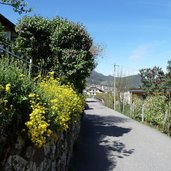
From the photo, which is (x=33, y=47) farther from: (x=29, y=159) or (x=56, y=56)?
(x=29, y=159)

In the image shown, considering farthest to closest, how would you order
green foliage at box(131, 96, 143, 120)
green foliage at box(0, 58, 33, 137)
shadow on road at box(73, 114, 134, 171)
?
green foliage at box(131, 96, 143, 120), shadow on road at box(73, 114, 134, 171), green foliage at box(0, 58, 33, 137)

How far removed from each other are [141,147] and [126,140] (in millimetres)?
1301

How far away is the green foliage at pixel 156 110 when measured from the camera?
17.5 meters

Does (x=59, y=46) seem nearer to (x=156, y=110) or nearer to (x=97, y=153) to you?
(x=97, y=153)

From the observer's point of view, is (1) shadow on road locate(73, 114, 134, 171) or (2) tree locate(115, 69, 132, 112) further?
(2) tree locate(115, 69, 132, 112)

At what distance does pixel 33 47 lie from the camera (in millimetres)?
12078

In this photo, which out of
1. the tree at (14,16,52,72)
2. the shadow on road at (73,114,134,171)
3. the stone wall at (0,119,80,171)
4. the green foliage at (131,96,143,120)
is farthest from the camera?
the green foliage at (131,96,143,120)

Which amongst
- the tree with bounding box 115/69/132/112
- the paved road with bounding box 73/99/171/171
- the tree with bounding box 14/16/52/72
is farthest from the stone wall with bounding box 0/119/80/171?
the tree with bounding box 115/69/132/112

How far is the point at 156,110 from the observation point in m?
18.6

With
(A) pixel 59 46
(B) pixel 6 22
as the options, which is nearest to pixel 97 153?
(A) pixel 59 46

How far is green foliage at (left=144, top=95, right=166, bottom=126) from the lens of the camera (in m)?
17.5

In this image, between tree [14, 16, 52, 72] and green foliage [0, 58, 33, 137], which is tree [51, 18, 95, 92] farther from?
green foliage [0, 58, 33, 137]

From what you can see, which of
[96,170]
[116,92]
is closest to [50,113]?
[96,170]

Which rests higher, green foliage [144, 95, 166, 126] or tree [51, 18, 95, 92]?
tree [51, 18, 95, 92]
